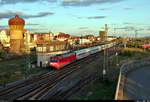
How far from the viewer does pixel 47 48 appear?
40.2 metres

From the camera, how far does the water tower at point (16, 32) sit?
7288 centimetres

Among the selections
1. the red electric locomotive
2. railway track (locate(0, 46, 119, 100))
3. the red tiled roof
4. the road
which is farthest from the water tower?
the road

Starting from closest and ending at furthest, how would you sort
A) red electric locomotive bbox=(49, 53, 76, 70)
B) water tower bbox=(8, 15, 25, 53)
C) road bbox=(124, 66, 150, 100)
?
1. road bbox=(124, 66, 150, 100)
2. red electric locomotive bbox=(49, 53, 76, 70)
3. water tower bbox=(8, 15, 25, 53)

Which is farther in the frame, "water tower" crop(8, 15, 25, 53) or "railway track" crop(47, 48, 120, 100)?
"water tower" crop(8, 15, 25, 53)

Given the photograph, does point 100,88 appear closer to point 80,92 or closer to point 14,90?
point 80,92

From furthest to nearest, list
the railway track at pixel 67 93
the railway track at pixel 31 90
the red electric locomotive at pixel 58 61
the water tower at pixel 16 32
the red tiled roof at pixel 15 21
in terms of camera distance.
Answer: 1. the water tower at pixel 16 32
2. the red tiled roof at pixel 15 21
3. the red electric locomotive at pixel 58 61
4. the railway track at pixel 31 90
5. the railway track at pixel 67 93

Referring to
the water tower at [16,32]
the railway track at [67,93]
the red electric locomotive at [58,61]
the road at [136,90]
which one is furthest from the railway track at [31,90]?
the water tower at [16,32]

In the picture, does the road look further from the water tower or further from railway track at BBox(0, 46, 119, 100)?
the water tower

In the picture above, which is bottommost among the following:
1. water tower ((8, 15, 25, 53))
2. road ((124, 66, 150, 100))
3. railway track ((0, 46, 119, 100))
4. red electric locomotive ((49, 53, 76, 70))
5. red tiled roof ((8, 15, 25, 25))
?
road ((124, 66, 150, 100))

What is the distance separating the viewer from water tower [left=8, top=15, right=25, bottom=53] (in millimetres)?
72875

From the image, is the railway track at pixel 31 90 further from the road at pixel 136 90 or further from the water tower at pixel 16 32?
the water tower at pixel 16 32

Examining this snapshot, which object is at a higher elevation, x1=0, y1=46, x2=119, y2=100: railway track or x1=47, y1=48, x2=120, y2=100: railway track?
x1=0, y1=46, x2=119, y2=100: railway track

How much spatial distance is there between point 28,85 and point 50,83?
122 inches

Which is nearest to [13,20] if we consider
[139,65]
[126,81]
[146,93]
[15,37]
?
[15,37]
